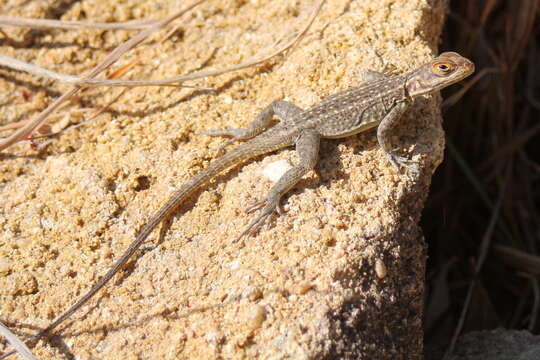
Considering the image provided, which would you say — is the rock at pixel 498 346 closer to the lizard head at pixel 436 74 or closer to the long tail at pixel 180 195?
Answer: the lizard head at pixel 436 74

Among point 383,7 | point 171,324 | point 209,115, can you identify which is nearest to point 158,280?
point 171,324

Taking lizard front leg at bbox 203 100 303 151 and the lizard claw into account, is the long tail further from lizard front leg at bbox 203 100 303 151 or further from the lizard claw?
the lizard claw

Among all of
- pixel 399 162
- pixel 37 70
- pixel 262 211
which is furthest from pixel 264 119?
pixel 37 70

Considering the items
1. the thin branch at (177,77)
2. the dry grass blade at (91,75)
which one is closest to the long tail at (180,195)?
the thin branch at (177,77)

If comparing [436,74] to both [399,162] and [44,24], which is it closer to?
[399,162]

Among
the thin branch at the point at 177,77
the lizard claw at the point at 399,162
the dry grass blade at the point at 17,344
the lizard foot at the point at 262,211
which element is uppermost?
the thin branch at the point at 177,77

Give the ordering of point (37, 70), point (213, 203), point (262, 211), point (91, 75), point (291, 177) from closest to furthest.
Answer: point (262, 211)
point (291, 177)
point (213, 203)
point (37, 70)
point (91, 75)

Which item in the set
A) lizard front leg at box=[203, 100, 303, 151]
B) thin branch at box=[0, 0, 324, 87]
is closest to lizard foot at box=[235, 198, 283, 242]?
lizard front leg at box=[203, 100, 303, 151]

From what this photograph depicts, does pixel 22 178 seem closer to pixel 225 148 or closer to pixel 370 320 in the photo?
pixel 225 148
